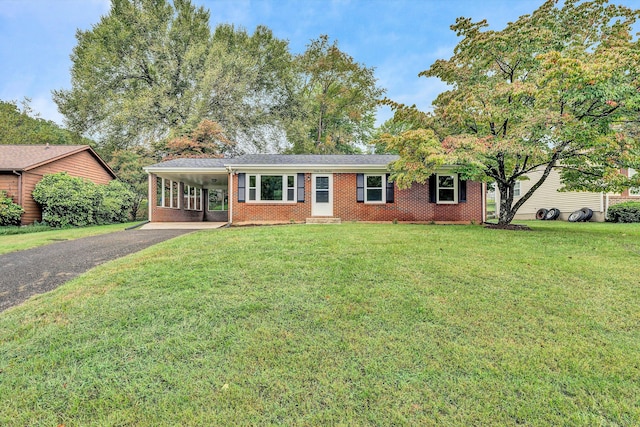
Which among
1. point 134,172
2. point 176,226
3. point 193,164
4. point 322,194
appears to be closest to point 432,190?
point 322,194

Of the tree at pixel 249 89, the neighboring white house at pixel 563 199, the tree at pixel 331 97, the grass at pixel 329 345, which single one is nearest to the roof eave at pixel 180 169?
the grass at pixel 329 345

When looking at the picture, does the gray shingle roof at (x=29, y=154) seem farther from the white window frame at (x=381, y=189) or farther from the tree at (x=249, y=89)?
the white window frame at (x=381, y=189)

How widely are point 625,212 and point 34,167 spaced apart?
2832cm

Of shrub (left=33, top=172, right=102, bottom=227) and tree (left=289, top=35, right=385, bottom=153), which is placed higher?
tree (left=289, top=35, right=385, bottom=153)

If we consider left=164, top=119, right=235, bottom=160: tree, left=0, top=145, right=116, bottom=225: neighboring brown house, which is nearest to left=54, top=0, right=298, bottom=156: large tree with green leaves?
left=164, top=119, right=235, bottom=160: tree

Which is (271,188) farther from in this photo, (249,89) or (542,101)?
(249,89)

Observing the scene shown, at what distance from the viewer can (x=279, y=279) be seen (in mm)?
4438

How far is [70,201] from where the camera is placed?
44.9 ft

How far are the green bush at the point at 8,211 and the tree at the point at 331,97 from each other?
17.8 meters

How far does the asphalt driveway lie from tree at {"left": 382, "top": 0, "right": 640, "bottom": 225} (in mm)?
8060

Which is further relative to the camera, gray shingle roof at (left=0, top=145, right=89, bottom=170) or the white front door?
gray shingle roof at (left=0, top=145, right=89, bottom=170)

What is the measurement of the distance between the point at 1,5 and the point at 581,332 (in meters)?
22.7

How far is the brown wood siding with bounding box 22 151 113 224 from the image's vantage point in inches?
538

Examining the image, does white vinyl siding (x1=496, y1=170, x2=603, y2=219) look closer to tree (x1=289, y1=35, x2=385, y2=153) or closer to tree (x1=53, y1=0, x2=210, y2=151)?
tree (x1=289, y1=35, x2=385, y2=153)
